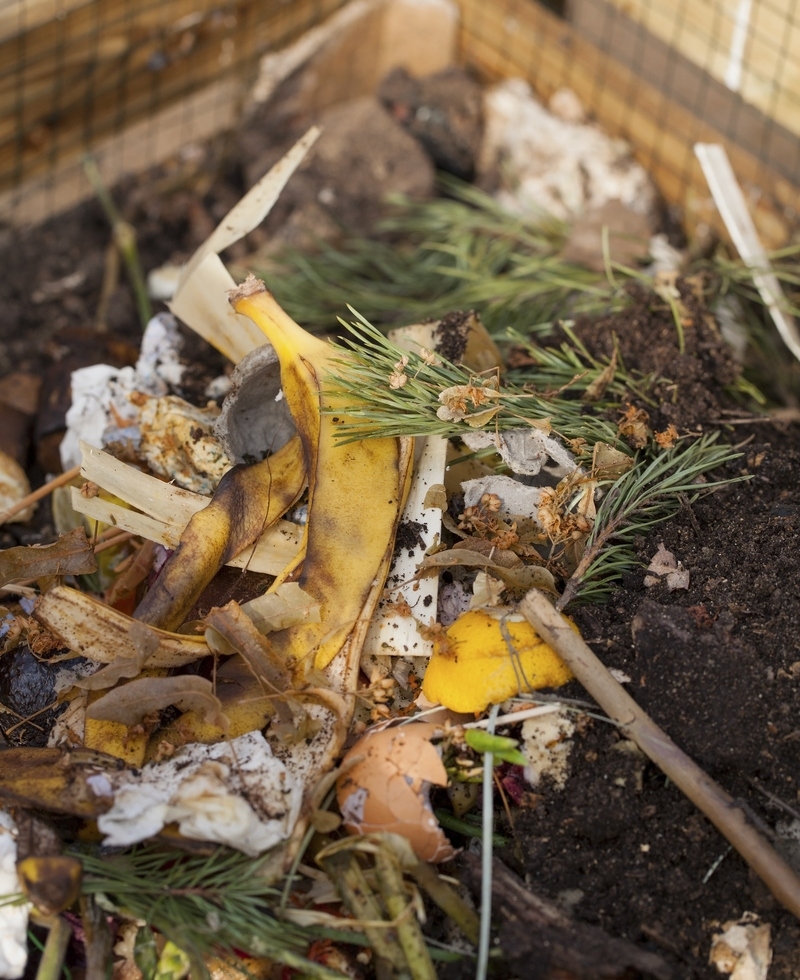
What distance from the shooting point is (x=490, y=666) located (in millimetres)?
1424

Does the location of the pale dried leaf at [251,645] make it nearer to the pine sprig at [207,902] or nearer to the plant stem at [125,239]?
the pine sprig at [207,902]

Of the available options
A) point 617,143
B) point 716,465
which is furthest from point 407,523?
point 617,143

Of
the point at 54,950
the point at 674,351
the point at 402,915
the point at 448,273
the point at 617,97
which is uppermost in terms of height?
the point at 617,97

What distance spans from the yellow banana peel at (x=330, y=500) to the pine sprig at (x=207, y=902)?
1.00 ft

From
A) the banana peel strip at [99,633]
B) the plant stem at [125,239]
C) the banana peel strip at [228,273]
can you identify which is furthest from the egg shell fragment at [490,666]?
the plant stem at [125,239]

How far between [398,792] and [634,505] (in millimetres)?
588

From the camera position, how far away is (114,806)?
52.3 inches

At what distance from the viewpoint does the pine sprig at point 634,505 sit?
60.1 inches

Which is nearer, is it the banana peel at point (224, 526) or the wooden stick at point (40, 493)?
the banana peel at point (224, 526)

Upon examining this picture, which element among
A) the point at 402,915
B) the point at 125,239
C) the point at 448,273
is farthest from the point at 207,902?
the point at 125,239

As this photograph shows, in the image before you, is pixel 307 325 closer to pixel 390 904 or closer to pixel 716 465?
pixel 716 465

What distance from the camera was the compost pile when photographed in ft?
4.30

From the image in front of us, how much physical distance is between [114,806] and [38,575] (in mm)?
436

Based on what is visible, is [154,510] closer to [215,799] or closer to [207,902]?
[215,799]
